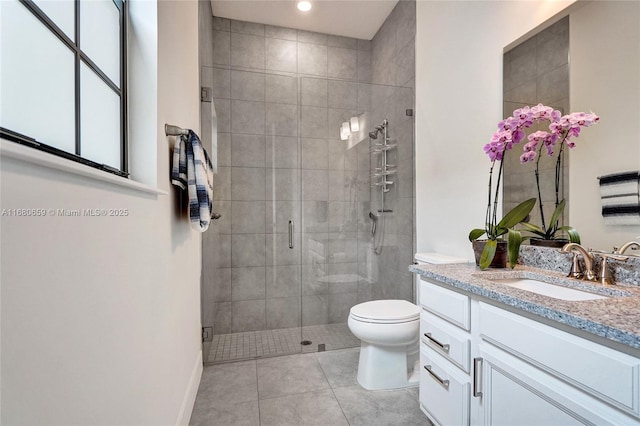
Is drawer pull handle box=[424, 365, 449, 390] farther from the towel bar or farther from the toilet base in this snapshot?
the towel bar

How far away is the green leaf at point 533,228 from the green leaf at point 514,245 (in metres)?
0.13

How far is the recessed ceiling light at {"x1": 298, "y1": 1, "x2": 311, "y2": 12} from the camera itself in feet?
8.78

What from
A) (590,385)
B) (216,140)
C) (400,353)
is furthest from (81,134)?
(400,353)

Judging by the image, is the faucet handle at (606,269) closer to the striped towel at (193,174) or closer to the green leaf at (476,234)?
the green leaf at (476,234)

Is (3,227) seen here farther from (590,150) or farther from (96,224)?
(590,150)

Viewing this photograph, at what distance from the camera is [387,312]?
1963 mm

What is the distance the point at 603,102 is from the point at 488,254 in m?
0.74

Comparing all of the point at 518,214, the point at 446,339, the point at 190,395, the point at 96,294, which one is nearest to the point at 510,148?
the point at 518,214

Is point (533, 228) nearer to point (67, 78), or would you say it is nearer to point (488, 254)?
point (488, 254)

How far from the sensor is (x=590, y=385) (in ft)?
2.50

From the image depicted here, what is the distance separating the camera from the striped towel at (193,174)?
1.36 metres

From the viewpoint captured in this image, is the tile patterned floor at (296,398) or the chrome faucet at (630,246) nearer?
the chrome faucet at (630,246)

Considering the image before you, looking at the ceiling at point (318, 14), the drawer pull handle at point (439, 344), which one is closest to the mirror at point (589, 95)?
the drawer pull handle at point (439, 344)

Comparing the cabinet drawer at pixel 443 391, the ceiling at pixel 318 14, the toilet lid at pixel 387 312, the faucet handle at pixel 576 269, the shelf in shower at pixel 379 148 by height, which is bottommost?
the cabinet drawer at pixel 443 391
